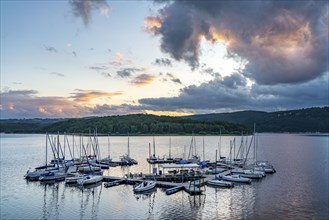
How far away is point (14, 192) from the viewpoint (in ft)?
181

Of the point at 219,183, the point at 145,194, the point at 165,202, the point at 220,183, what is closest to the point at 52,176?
the point at 145,194

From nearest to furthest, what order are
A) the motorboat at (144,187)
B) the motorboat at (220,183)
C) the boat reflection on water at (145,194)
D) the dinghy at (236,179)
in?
the boat reflection on water at (145,194), the motorboat at (144,187), the motorboat at (220,183), the dinghy at (236,179)

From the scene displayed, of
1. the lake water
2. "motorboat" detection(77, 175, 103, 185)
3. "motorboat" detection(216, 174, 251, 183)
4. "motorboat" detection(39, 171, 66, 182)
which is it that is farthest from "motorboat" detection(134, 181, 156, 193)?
"motorboat" detection(39, 171, 66, 182)

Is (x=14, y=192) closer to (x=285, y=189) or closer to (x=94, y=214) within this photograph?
(x=94, y=214)

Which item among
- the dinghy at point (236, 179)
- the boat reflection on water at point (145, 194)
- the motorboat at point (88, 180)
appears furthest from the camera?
the dinghy at point (236, 179)

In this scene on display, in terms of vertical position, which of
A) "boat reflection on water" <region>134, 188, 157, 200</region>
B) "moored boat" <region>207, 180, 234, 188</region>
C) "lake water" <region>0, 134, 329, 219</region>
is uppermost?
"moored boat" <region>207, 180, 234, 188</region>

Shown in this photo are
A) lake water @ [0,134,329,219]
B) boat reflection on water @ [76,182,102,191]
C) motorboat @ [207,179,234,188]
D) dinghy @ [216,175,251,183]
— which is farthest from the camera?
dinghy @ [216,175,251,183]

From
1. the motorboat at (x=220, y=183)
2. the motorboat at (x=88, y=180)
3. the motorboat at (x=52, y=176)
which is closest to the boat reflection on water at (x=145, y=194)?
the motorboat at (x=220, y=183)

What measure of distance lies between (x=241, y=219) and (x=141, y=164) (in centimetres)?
5500

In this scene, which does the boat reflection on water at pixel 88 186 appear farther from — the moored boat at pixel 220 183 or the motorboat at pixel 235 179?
the motorboat at pixel 235 179

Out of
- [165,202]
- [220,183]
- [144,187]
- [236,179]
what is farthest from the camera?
[236,179]

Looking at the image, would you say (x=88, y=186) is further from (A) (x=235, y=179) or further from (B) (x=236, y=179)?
(B) (x=236, y=179)

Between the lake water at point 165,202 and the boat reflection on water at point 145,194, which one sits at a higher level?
the boat reflection on water at point 145,194

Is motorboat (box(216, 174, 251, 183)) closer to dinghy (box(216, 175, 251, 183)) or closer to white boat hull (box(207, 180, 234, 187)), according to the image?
dinghy (box(216, 175, 251, 183))
